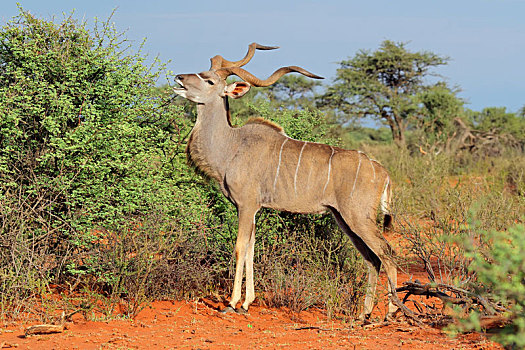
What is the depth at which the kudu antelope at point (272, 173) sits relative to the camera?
5.37 m

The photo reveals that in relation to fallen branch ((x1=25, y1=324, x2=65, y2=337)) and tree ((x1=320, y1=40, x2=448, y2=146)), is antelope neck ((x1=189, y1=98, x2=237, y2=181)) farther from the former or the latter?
tree ((x1=320, y1=40, x2=448, y2=146))

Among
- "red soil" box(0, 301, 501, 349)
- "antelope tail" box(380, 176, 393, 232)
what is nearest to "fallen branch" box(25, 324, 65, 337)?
"red soil" box(0, 301, 501, 349)

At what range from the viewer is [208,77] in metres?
5.89

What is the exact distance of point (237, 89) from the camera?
589 centimetres

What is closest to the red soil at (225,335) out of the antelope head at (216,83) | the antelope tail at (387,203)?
the antelope tail at (387,203)

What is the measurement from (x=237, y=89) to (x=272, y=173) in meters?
0.93

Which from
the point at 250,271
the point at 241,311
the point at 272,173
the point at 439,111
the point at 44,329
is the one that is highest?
the point at 439,111

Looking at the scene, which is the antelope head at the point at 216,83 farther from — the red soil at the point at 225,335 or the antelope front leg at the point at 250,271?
the red soil at the point at 225,335

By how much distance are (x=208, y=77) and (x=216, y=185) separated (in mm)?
1149

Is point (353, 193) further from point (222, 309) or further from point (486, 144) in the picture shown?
point (486, 144)

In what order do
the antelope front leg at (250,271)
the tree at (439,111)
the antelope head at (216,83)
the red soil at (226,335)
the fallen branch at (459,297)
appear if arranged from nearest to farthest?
the fallen branch at (459,297), the red soil at (226,335), the antelope front leg at (250,271), the antelope head at (216,83), the tree at (439,111)

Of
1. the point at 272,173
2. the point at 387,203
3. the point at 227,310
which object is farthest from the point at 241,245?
the point at 387,203

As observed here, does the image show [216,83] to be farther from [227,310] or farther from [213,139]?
[227,310]

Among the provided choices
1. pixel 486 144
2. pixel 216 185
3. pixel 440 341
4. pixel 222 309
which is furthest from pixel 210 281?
pixel 486 144
